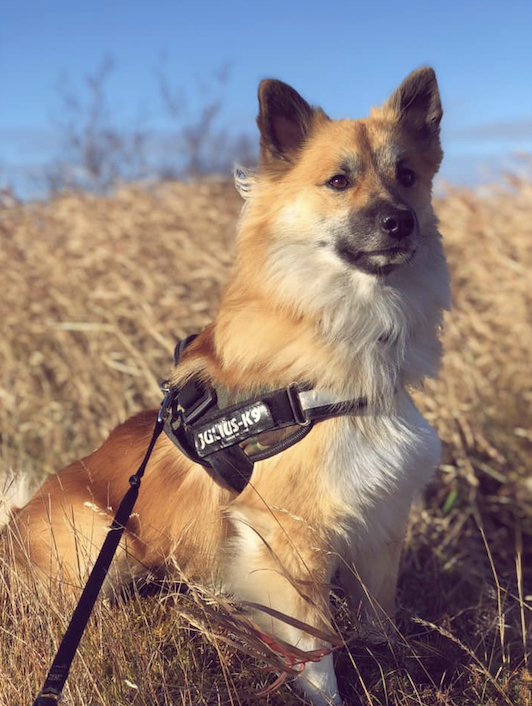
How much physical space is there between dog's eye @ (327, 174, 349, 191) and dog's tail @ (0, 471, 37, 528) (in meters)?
1.70

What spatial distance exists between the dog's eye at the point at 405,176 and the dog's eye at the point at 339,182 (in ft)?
0.78

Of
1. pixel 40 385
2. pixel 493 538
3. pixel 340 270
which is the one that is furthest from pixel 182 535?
pixel 40 385

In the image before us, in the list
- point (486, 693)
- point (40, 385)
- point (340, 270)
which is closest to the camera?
point (486, 693)

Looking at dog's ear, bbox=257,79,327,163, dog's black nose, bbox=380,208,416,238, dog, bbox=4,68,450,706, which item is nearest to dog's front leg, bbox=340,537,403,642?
dog, bbox=4,68,450,706

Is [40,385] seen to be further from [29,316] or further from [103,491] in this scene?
[103,491]

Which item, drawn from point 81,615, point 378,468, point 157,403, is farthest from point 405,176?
point 157,403

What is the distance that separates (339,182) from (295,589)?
1.48 m

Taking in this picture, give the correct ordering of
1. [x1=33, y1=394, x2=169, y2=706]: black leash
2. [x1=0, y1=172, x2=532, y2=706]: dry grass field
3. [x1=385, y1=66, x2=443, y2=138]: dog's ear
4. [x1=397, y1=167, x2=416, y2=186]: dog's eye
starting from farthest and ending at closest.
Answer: [x1=385, y1=66, x2=443, y2=138]: dog's ear, [x1=397, y1=167, x2=416, y2=186]: dog's eye, [x1=0, y1=172, x2=532, y2=706]: dry grass field, [x1=33, y1=394, x2=169, y2=706]: black leash

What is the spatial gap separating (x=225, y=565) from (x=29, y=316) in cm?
389

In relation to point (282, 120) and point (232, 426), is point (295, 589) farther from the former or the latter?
point (282, 120)

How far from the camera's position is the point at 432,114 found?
9.51ft

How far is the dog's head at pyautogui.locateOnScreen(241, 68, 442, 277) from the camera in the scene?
97.2 inches

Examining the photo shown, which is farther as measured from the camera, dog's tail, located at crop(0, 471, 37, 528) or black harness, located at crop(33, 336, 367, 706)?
dog's tail, located at crop(0, 471, 37, 528)

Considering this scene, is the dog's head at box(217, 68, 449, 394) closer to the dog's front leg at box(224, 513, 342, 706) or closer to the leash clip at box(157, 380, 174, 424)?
the leash clip at box(157, 380, 174, 424)
